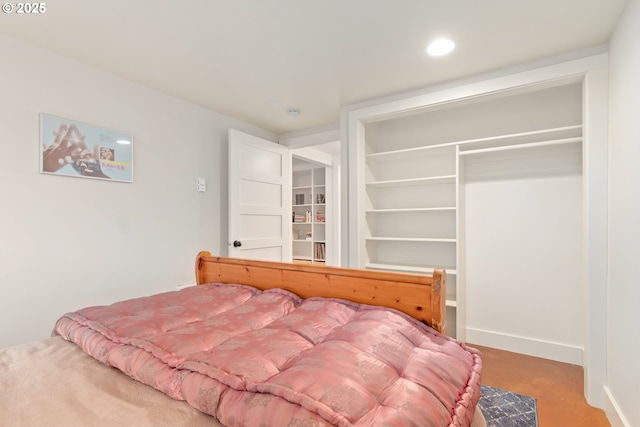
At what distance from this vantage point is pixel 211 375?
90cm

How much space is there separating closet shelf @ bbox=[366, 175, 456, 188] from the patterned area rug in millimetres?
1687

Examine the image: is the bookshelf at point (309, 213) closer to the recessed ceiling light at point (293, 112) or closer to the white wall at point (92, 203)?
the recessed ceiling light at point (293, 112)

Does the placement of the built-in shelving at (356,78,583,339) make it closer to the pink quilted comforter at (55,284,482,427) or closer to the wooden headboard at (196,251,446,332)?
the wooden headboard at (196,251,446,332)

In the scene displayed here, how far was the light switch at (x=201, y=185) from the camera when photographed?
10.6ft

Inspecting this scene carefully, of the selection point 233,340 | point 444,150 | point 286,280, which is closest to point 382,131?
point 444,150

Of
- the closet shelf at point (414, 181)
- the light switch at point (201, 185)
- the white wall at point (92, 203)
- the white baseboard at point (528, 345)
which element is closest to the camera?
the white wall at point (92, 203)

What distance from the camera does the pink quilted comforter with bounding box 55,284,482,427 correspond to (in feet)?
2.61

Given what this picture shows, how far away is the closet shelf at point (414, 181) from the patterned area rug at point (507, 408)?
1687 millimetres

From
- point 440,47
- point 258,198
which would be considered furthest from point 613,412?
point 258,198

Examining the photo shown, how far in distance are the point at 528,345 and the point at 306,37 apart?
3057 millimetres

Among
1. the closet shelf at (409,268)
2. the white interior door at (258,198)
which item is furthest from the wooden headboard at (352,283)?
the closet shelf at (409,268)

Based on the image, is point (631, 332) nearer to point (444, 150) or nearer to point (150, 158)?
point (444, 150)

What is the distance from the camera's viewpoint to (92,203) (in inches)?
96.0

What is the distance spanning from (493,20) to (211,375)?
7.61 ft
